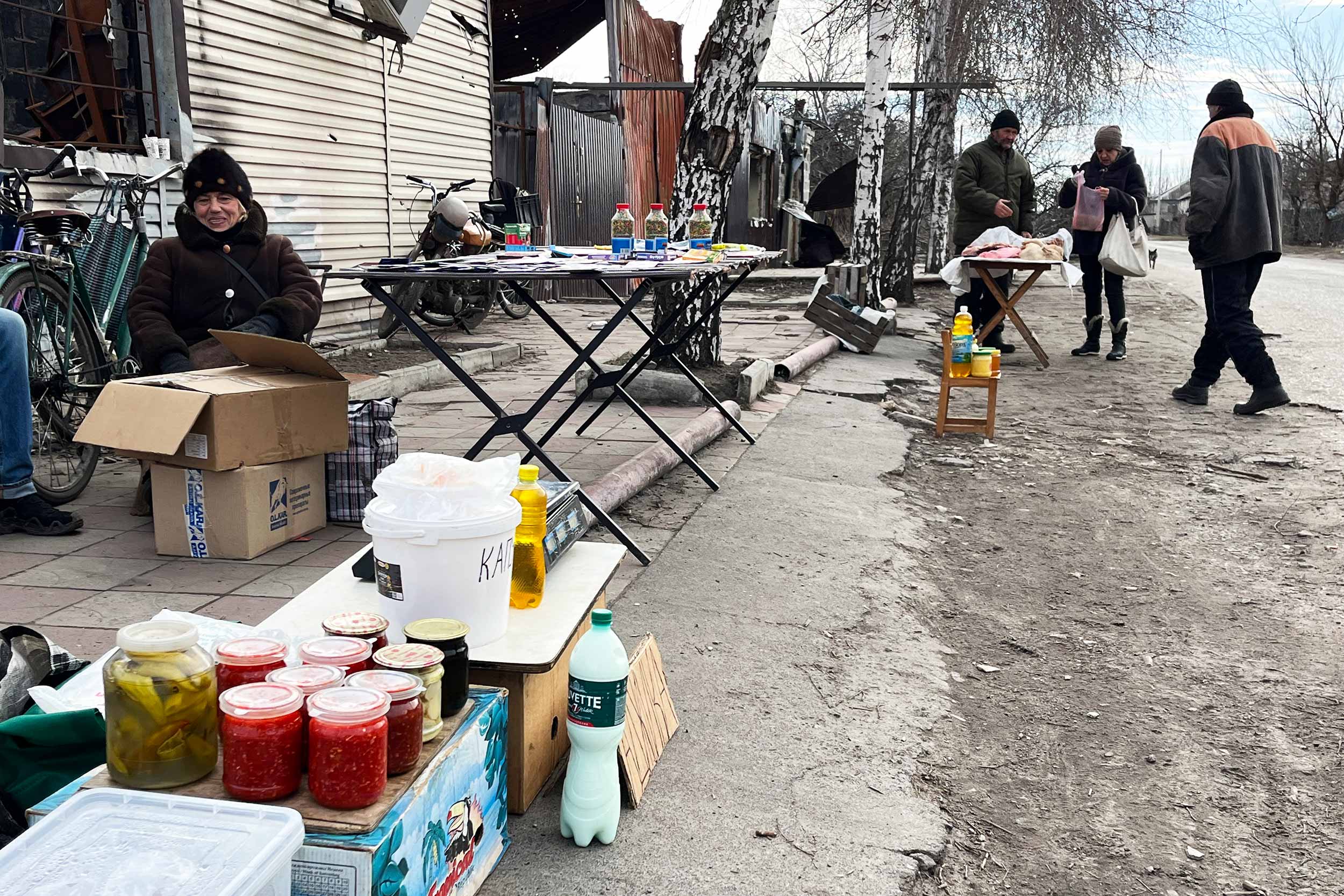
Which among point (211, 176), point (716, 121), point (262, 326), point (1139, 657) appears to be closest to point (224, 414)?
point (262, 326)

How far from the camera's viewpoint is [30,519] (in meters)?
4.20

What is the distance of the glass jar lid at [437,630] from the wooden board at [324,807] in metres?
0.22

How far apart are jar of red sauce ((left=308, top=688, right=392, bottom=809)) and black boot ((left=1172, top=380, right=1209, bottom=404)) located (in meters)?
7.37

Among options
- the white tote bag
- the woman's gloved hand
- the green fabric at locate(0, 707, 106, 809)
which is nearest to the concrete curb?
the woman's gloved hand

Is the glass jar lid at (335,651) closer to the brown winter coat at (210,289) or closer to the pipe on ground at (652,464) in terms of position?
the pipe on ground at (652,464)

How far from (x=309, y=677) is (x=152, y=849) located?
429mm

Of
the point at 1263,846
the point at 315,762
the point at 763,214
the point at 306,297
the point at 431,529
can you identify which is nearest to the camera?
the point at 315,762

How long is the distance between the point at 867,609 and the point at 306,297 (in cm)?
271

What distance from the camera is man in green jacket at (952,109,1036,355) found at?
32.7 feet

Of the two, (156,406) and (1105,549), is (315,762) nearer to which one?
(156,406)

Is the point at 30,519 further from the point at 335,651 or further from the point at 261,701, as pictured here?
the point at 261,701

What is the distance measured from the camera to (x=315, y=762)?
176cm

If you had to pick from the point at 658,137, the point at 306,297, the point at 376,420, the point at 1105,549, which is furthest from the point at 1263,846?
the point at 658,137

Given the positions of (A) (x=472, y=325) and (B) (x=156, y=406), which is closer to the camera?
(B) (x=156, y=406)
